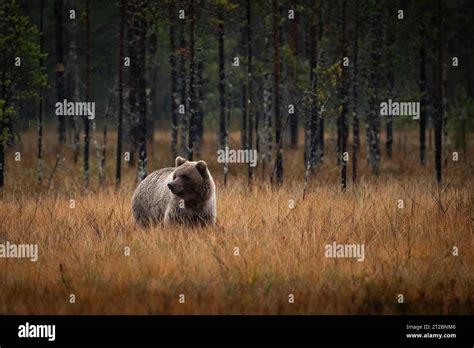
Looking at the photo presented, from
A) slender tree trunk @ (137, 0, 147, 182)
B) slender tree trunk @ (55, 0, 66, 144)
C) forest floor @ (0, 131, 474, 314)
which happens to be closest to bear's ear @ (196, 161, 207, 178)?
forest floor @ (0, 131, 474, 314)

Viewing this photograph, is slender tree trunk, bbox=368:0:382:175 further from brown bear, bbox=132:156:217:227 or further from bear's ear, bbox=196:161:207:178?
bear's ear, bbox=196:161:207:178

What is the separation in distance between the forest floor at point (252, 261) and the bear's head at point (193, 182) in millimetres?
538

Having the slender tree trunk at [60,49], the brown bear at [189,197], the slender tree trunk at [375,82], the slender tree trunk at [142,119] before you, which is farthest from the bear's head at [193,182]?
the slender tree trunk at [60,49]

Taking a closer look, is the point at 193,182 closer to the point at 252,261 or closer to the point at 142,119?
the point at 252,261

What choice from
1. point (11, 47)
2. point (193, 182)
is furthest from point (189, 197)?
point (11, 47)

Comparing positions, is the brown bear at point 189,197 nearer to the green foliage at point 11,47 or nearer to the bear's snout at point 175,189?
the bear's snout at point 175,189

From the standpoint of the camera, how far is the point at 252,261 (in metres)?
8.52

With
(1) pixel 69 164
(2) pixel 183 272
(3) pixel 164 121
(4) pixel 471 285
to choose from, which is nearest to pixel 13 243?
(2) pixel 183 272

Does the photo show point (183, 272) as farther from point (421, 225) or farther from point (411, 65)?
point (411, 65)

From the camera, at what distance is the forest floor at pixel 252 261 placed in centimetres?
726

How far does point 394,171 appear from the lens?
1006 inches

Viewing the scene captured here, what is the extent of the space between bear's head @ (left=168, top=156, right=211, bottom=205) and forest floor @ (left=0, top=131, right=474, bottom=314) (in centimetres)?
54
